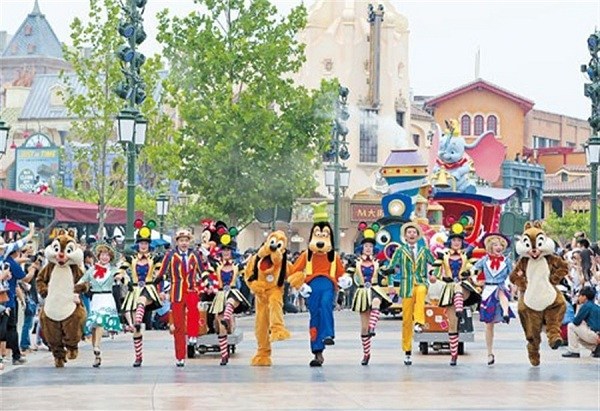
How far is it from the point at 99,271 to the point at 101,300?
0.40 meters

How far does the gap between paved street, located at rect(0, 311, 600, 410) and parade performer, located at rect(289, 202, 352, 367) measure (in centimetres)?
42

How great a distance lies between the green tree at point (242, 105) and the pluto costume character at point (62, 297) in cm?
2558

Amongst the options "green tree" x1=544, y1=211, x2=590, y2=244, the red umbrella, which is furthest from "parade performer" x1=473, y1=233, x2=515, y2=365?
"green tree" x1=544, y1=211, x2=590, y2=244

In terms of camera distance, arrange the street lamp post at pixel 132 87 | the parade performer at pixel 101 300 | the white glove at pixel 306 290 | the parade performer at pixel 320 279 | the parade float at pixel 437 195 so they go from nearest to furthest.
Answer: the parade performer at pixel 320 279, the white glove at pixel 306 290, the parade performer at pixel 101 300, the street lamp post at pixel 132 87, the parade float at pixel 437 195

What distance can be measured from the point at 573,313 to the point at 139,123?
30.2 ft

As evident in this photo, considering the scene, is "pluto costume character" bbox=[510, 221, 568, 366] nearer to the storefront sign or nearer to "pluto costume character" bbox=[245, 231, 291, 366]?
"pluto costume character" bbox=[245, 231, 291, 366]

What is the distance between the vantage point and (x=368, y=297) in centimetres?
2098

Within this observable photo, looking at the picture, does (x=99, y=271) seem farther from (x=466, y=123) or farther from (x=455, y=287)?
(x=466, y=123)

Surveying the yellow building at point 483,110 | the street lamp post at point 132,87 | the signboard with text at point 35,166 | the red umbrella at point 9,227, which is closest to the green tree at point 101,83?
the red umbrella at point 9,227

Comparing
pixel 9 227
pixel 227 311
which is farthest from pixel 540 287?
pixel 9 227

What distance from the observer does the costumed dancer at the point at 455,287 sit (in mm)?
21109

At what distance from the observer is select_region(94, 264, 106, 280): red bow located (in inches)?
822

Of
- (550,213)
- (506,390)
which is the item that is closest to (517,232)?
(506,390)

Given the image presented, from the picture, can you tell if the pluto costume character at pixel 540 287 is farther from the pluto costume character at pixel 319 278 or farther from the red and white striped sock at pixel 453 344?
the pluto costume character at pixel 319 278
